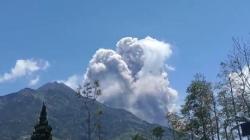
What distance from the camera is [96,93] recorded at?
112 metres

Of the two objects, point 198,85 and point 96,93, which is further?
point 96,93

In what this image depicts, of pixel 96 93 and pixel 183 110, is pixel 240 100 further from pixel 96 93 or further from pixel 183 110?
pixel 96 93

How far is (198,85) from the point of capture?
7988 centimetres

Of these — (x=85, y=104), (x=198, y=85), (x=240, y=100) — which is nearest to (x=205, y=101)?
(x=198, y=85)

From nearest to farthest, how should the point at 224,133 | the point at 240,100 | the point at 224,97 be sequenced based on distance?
the point at 240,100 → the point at 224,97 → the point at 224,133

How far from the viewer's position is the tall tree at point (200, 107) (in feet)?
262

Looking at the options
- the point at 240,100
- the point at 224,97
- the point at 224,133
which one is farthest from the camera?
the point at 224,133

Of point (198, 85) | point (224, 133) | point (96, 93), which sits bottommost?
point (224, 133)

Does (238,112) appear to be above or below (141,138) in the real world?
below

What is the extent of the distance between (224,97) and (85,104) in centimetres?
3809

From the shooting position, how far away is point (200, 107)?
80438 millimetres

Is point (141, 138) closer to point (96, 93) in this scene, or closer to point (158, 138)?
point (158, 138)

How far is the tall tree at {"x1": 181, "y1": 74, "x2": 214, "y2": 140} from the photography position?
79.8 metres

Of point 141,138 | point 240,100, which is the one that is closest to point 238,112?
point 240,100
